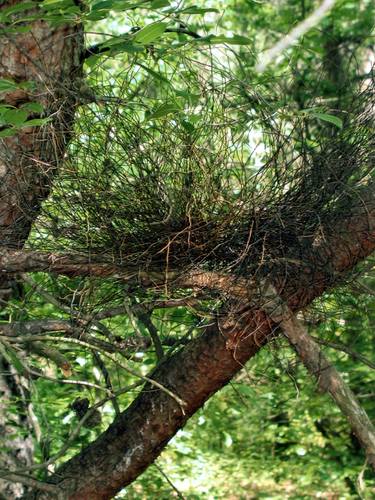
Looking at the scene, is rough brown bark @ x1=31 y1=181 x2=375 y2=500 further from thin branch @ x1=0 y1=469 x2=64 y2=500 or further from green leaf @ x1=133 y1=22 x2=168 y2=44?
green leaf @ x1=133 y1=22 x2=168 y2=44

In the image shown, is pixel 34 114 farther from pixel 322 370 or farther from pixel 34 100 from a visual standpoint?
pixel 322 370

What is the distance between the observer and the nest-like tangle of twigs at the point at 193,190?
1.45 metres

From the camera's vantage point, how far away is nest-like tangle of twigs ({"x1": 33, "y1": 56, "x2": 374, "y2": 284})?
4.77 ft

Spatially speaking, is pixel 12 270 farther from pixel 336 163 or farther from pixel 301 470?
pixel 301 470

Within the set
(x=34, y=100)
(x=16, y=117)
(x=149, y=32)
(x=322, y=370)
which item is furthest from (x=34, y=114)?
(x=322, y=370)

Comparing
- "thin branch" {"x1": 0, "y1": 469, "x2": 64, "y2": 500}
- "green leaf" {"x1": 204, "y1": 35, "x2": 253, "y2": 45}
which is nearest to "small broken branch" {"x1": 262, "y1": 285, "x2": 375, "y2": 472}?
"green leaf" {"x1": 204, "y1": 35, "x2": 253, "y2": 45}

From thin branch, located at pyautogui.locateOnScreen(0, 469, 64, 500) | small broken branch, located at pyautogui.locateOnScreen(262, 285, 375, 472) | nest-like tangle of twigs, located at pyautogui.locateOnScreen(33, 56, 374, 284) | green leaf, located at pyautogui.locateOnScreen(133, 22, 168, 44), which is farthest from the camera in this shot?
thin branch, located at pyautogui.locateOnScreen(0, 469, 64, 500)

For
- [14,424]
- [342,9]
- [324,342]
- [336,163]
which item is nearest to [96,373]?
[14,424]

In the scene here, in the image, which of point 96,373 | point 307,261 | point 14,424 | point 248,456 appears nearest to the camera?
point 307,261

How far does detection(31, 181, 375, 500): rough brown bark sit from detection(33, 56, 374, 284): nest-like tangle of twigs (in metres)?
0.14

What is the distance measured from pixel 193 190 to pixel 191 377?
0.54 m

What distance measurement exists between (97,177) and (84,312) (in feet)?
1.32

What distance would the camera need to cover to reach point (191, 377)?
1850mm

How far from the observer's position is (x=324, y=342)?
196cm
